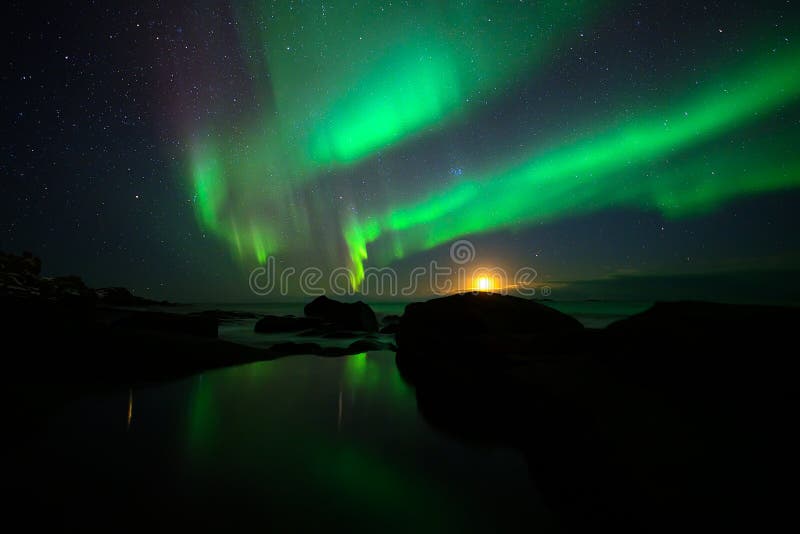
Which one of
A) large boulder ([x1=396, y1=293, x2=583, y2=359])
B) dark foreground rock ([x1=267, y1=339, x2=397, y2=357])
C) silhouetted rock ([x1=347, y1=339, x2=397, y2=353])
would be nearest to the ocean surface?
large boulder ([x1=396, y1=293, x2=583, y2=359])

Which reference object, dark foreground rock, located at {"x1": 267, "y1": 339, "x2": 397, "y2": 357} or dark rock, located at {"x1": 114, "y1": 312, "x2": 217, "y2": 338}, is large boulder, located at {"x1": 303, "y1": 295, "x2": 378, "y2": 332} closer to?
dark foreground rock, located at {"x1": 267, "y1": 339, "x2": 397, "y2": 357}

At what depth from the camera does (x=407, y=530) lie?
1.78 meters

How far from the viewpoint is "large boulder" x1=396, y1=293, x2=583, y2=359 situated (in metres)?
6.74

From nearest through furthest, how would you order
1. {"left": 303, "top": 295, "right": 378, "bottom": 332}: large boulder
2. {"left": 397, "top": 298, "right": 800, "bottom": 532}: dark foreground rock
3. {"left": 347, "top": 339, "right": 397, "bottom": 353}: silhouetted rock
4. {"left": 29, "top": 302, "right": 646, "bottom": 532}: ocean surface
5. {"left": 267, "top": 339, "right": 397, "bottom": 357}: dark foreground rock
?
{"left": 397, "top": 298, "right": 800, "bottom": 532}: dark foreground rock → {"left": 29, "top": 302, "right": 646, "bottom": 532}: ocean surface → {"left": 267, "top": 339, "right": 397, "bottom": 357}: dark foreground rock → {"left": 347, "top": 339, "right": 397, "bottom": 353}: silhouetted rock → {"left": 303, "top": 295, "right": 378, "bottom": 332}: large boulder

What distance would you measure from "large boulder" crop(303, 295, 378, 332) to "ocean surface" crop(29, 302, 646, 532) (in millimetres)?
11167

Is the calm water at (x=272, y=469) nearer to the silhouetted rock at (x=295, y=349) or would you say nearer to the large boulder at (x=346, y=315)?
the silhouetted rock at (x=295, y=349)

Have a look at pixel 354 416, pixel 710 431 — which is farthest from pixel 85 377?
pixel 710 431

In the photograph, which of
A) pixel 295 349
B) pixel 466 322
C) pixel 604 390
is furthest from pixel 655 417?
pixel 295 349

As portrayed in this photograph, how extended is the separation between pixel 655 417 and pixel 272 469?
2729 millimetres

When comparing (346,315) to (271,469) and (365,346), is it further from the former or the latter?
(271,469)

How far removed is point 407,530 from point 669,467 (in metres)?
1.43

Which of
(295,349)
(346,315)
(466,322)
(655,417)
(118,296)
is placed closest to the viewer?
(655,417)

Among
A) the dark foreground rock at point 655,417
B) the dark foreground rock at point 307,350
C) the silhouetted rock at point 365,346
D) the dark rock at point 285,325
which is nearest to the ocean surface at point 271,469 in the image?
the dark foreground rock at point 655,417

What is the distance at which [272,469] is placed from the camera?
2416 millimetres
